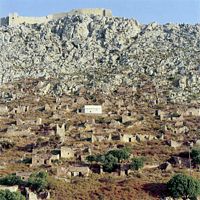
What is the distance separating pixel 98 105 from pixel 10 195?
39968 mm

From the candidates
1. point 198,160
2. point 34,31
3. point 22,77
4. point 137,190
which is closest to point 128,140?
point 198,160

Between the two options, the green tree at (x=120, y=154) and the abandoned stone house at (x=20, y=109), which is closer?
the green tree at (x=120, y=154)

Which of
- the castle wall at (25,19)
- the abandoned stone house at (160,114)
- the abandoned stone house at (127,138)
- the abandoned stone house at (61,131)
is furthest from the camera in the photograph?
the castle wall at (25,19)

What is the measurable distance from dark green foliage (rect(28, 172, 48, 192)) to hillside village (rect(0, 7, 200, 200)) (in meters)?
0.34

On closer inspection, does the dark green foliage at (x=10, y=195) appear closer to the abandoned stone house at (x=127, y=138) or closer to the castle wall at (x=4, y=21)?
the abandoned stone house at (x=127, y=138)

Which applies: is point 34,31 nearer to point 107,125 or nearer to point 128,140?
point 107,125

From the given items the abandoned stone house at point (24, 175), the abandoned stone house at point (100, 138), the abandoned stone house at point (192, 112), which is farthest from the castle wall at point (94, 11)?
the abandoned stone house at point (24, 175)

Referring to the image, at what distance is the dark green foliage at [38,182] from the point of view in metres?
49.9

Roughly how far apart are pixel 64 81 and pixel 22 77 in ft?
23.4

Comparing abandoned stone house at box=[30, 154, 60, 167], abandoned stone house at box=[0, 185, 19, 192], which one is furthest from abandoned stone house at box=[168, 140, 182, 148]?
abandoned stone house at box=[0, 185, 19, 192]

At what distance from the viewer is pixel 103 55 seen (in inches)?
4163

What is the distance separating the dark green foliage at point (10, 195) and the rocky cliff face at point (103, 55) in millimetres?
45066

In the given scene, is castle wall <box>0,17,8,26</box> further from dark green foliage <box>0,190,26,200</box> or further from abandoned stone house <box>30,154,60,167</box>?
dark green foliage <box>0,190,26,200</box>

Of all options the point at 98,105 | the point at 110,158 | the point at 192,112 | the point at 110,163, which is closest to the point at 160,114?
the point at 192,112
